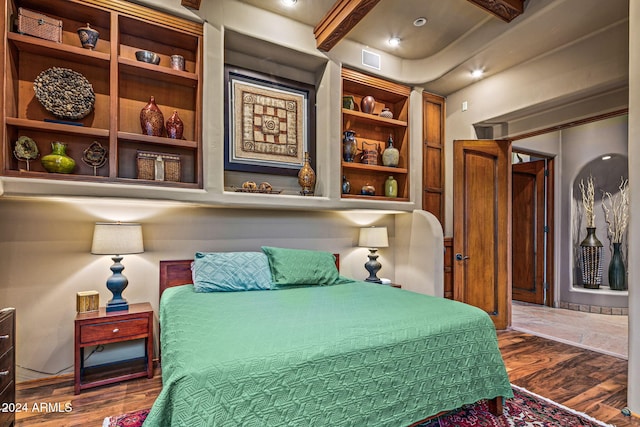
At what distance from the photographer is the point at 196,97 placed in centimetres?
290

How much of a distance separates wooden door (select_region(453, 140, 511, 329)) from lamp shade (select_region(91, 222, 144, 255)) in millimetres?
3293

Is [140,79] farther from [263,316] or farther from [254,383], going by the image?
[254,383]

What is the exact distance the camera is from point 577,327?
12.9 feet

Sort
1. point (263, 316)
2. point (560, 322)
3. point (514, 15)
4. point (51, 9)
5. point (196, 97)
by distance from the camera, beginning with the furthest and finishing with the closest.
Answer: point (560, 322)
point (196, 97)
point (514, 15)
point (51, 9)
point (263, 316)

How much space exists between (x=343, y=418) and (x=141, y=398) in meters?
1.59

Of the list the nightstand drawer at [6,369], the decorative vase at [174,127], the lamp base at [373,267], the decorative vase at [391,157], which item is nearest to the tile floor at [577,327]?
the lamp base at [373,267]

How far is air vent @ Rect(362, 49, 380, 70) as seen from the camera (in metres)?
3.54

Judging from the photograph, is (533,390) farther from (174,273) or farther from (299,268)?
(174,273)

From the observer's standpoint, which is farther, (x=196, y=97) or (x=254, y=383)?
(x=196, y=97)

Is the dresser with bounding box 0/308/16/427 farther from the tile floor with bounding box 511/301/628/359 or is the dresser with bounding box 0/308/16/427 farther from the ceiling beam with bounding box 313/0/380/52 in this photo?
the tile floor with bounding box 511/301/628/359

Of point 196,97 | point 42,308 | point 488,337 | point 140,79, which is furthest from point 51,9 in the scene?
point 488,337

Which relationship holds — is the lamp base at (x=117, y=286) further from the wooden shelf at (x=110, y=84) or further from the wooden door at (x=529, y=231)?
the wooden door at (x=529, y=231)

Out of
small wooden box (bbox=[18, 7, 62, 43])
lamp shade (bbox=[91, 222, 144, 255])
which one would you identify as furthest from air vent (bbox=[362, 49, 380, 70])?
lamp shade (bbox=[91, 222, 144, 255])

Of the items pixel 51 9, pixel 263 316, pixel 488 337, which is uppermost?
pixel 51 9
